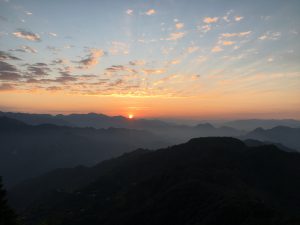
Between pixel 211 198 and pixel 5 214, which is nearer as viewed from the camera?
pixel 5 214

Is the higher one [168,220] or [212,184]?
[212,184]

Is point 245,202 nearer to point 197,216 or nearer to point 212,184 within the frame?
point 197,216

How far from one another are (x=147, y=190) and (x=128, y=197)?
13824 mm

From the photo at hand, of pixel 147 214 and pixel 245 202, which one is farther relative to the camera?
pixel 147 214

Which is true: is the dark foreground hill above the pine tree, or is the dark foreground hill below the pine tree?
below

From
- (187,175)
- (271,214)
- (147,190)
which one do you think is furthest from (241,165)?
(271,214)

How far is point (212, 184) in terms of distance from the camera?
154875 millimetres

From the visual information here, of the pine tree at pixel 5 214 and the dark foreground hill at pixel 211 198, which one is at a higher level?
the pine tree at pixel 5 214

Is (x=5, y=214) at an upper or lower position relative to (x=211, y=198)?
upper

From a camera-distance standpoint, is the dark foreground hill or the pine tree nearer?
the pine tree

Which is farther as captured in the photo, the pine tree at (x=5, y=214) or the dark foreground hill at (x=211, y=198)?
the dark foreground hill at (x=211, y=198)

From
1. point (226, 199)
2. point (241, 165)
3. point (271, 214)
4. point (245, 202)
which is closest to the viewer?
point (271, 214)

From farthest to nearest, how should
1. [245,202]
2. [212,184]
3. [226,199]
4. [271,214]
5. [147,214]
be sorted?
[212,184] → [147,214] → [226,199] → [245,202] → [271,214]

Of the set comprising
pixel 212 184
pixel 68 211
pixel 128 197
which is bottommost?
pixel 68 211
